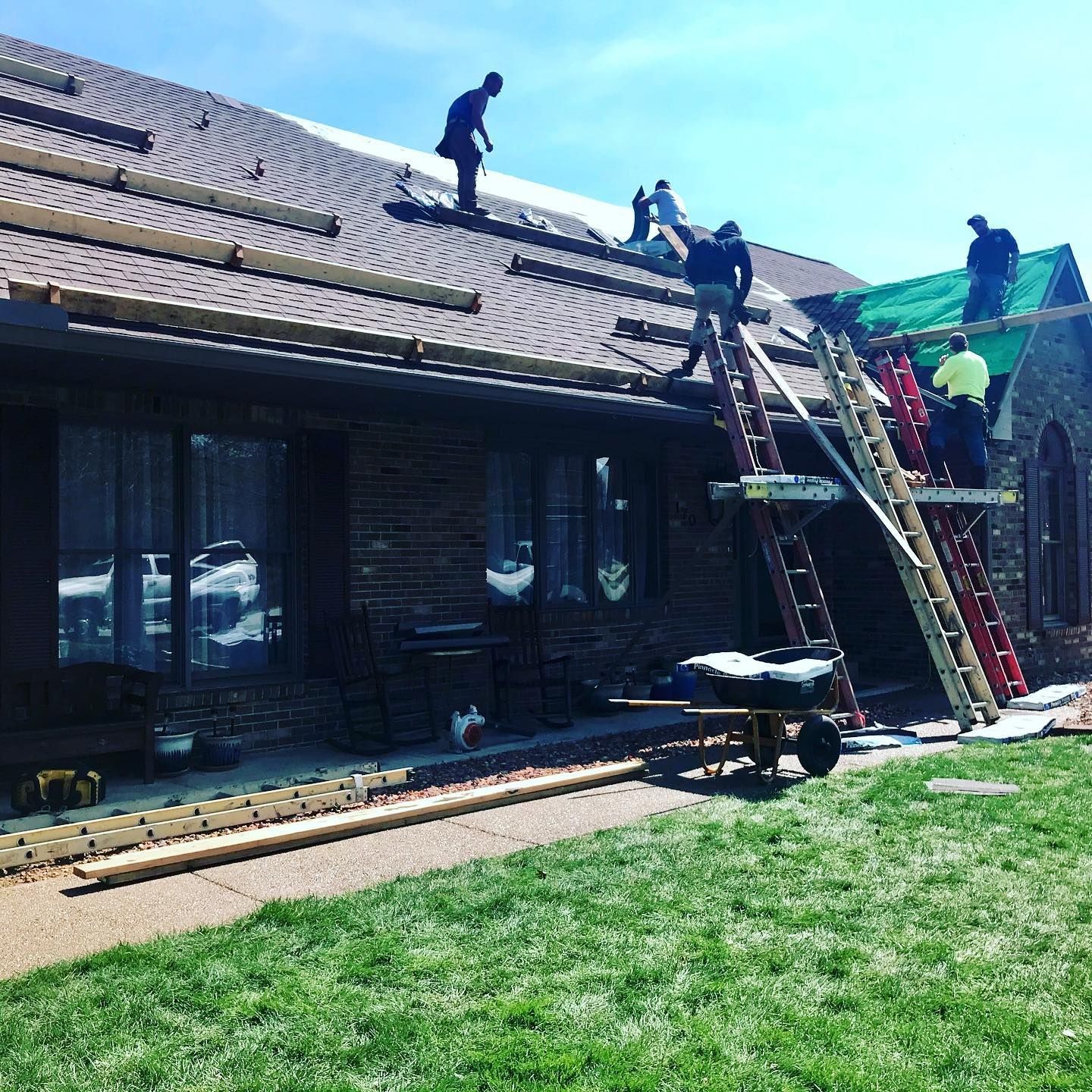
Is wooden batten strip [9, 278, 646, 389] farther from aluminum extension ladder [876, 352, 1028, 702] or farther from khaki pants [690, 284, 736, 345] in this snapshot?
aluminum extension ladder [876, 352, 1028, 702]

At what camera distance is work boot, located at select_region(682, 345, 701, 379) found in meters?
10.2

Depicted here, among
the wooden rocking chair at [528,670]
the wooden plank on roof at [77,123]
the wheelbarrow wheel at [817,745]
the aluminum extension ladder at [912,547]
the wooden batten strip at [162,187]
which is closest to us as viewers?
the wheelbarrow wheel at [817,745]

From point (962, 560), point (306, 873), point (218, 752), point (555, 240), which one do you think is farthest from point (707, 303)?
point (306, 873)

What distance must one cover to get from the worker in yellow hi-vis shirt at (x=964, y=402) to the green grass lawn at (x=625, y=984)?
6657 mm

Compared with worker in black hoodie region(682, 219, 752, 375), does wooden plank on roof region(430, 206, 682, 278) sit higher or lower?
higher

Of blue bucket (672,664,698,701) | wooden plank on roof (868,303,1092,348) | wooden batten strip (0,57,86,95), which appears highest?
wooden batten strip (0,57,86,95)

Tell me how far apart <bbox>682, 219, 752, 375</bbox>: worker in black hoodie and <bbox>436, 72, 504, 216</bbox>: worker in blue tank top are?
309 cm

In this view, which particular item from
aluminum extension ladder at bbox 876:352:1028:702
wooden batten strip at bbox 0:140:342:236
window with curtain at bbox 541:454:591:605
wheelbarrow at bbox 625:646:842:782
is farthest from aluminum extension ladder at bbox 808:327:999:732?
wooden batten strip at bbox 0:140:342:236

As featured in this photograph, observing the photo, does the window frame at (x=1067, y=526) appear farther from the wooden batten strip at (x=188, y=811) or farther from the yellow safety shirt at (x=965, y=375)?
the wooden batten strip at (x=188, y=811)

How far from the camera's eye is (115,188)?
8.77 m

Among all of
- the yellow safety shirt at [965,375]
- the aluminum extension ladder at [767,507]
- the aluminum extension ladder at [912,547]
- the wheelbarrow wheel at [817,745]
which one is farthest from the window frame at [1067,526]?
the wheelbarrow wheel at [817,745]

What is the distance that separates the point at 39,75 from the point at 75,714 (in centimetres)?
696

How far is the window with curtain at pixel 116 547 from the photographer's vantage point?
7.57 metres

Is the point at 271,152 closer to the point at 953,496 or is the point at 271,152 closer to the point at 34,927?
the point at 953,496
